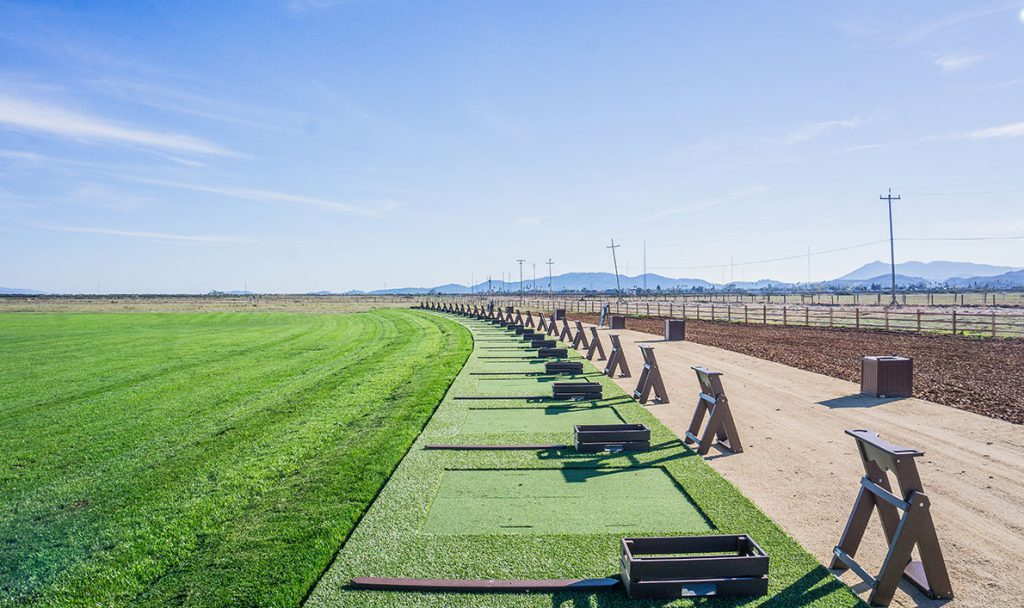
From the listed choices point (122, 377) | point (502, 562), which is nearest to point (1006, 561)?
point (502, 562)

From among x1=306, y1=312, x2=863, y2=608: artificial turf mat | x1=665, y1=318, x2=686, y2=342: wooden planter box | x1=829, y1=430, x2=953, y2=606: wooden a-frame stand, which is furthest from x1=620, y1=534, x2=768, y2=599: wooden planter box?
x1=665, y1=318, x2=686, y2=342: wooden planter box

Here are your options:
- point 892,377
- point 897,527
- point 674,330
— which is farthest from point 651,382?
point 674,330

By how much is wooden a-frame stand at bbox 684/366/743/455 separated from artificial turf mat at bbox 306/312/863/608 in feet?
0.83

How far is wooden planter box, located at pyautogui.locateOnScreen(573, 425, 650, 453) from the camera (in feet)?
26.1

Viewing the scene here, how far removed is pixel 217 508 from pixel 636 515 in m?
4.21

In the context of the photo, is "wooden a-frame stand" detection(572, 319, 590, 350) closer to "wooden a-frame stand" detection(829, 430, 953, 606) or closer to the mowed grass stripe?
the mowed grass stripe

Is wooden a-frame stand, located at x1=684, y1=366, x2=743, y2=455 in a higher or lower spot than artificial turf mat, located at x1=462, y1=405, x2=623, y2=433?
higher

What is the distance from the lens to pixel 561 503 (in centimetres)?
616

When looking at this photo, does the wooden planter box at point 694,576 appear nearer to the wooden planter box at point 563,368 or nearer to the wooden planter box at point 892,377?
the wooden planter box at point 892,377

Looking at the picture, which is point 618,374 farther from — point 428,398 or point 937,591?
point 937,591

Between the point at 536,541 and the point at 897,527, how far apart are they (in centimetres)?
273

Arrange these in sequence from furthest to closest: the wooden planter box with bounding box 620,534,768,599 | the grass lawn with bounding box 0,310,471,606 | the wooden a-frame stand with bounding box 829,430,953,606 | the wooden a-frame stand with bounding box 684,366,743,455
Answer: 1. the wooden a-frame stand with bounding box 684,366,743,455
2. the grass lawn with bounding box 0,310,471,606
3. the wooden planter box with bounding box 620,534,768,599
4. the wooden a-frame stand with bounding box 829,430,953,606

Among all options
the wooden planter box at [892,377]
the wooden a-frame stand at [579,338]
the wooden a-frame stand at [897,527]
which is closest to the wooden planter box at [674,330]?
the wooden a-frame stand at [579,338]

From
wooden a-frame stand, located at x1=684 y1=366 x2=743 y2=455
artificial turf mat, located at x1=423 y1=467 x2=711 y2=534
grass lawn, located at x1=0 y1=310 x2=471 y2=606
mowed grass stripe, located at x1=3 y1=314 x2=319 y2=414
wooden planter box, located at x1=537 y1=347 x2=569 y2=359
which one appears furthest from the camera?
wooden planter box, located at x1=537 y1=347 x2=569 y2=359
